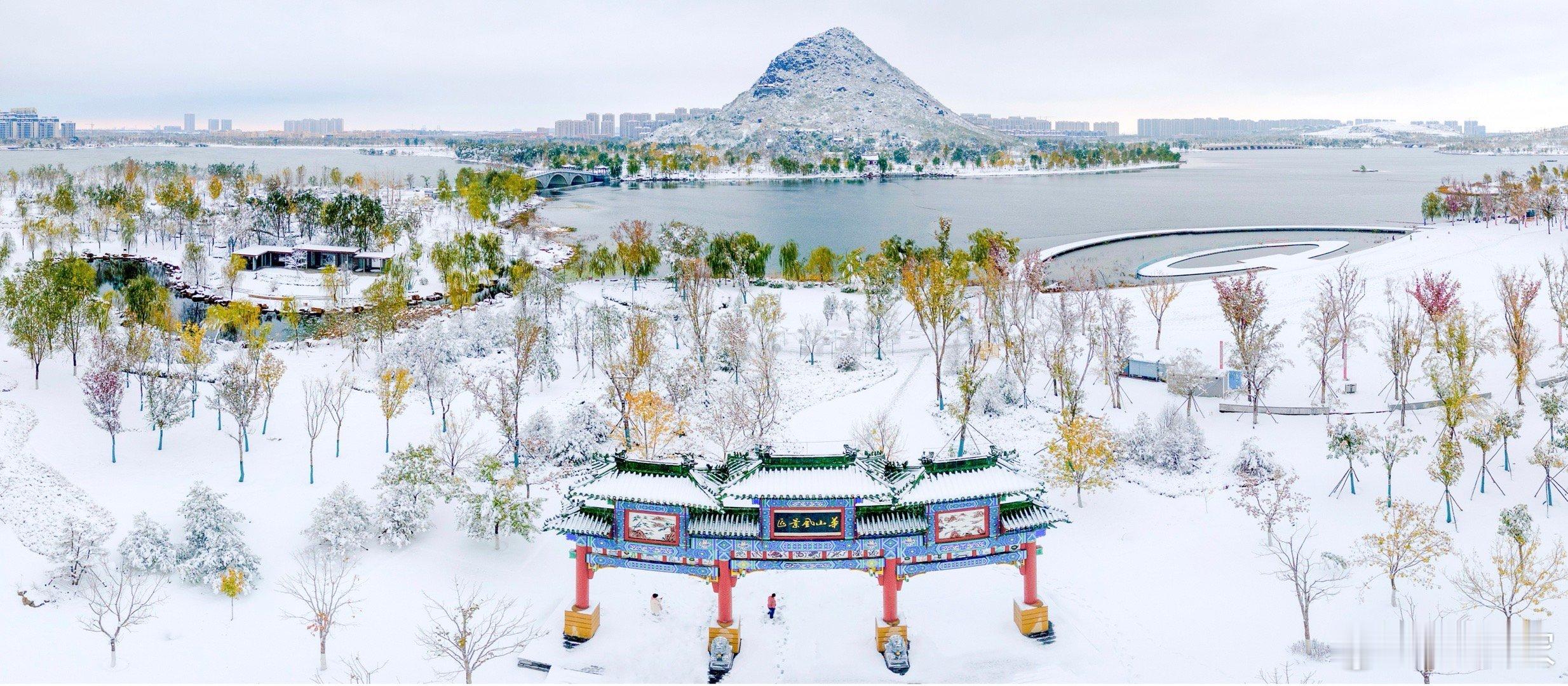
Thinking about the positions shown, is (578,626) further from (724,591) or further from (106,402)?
(106,402)

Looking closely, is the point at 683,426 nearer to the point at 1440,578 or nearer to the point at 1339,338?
the point at 1440,578

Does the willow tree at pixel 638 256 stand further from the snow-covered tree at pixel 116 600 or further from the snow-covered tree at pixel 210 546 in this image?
the snow-covered tree at pixel 116 600

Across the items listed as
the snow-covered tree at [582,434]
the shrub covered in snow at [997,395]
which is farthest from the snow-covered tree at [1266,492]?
A: the snow-covered tree at [582,434]

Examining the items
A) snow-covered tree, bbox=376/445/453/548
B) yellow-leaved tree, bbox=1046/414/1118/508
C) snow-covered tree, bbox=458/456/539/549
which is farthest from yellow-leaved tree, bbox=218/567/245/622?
yellow-leaved tree, bbox=1046/414/1118/508

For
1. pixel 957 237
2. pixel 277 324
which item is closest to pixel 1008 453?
pixel 277 324

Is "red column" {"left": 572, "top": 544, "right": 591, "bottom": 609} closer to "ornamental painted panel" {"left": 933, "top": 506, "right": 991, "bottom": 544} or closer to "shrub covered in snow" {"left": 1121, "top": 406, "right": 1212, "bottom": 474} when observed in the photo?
"ornamental painted panel" {"left": 933, "top": 506, "right": 991, "bottom": 544}

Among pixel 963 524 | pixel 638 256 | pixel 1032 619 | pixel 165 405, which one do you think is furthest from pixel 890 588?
pixel 638 256
